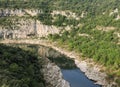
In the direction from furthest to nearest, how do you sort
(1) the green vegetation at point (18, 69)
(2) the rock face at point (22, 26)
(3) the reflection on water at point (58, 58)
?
(2) the rock face at point (22, 26) → (3) the reflection on water at point (58, 58) → (1) the green vegetation at point (18, 69)

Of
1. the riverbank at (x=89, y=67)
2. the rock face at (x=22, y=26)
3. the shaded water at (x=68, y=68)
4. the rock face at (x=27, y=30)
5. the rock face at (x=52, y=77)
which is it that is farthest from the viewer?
the rock face at (x=22, y=26)

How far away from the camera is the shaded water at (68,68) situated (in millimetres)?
83688

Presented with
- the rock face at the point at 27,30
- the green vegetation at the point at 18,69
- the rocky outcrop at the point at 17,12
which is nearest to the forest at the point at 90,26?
the rocky outcrop at the point at 17,12

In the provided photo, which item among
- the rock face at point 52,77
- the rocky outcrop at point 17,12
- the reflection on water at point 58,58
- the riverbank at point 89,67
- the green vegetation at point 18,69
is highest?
the rocky outcrop at point 17,12

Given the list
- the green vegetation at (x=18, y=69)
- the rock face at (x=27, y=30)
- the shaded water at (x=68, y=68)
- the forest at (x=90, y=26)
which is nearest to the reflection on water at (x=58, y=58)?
the shaded water at (x=68, y=68)

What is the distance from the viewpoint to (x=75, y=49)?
396 ft

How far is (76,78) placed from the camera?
288ft

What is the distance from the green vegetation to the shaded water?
35.6ft

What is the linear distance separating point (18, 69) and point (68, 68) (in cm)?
3611

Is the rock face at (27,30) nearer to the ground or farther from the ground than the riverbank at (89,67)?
farther from the ground

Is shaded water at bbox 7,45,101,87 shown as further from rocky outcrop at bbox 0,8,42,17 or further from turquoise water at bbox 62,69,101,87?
rocky outcrop at bbox 0,8,42,17

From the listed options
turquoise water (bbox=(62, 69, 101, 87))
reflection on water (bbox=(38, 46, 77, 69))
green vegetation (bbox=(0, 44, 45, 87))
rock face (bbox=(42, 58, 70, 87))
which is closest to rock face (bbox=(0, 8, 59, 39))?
reflection on water (bbox=(38, 46, 77, 69))

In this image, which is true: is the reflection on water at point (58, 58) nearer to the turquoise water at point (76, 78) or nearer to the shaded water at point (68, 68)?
the shaded water at point (68, 68)

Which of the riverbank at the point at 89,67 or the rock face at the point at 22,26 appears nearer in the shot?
the riverbank at the point at 89,67
